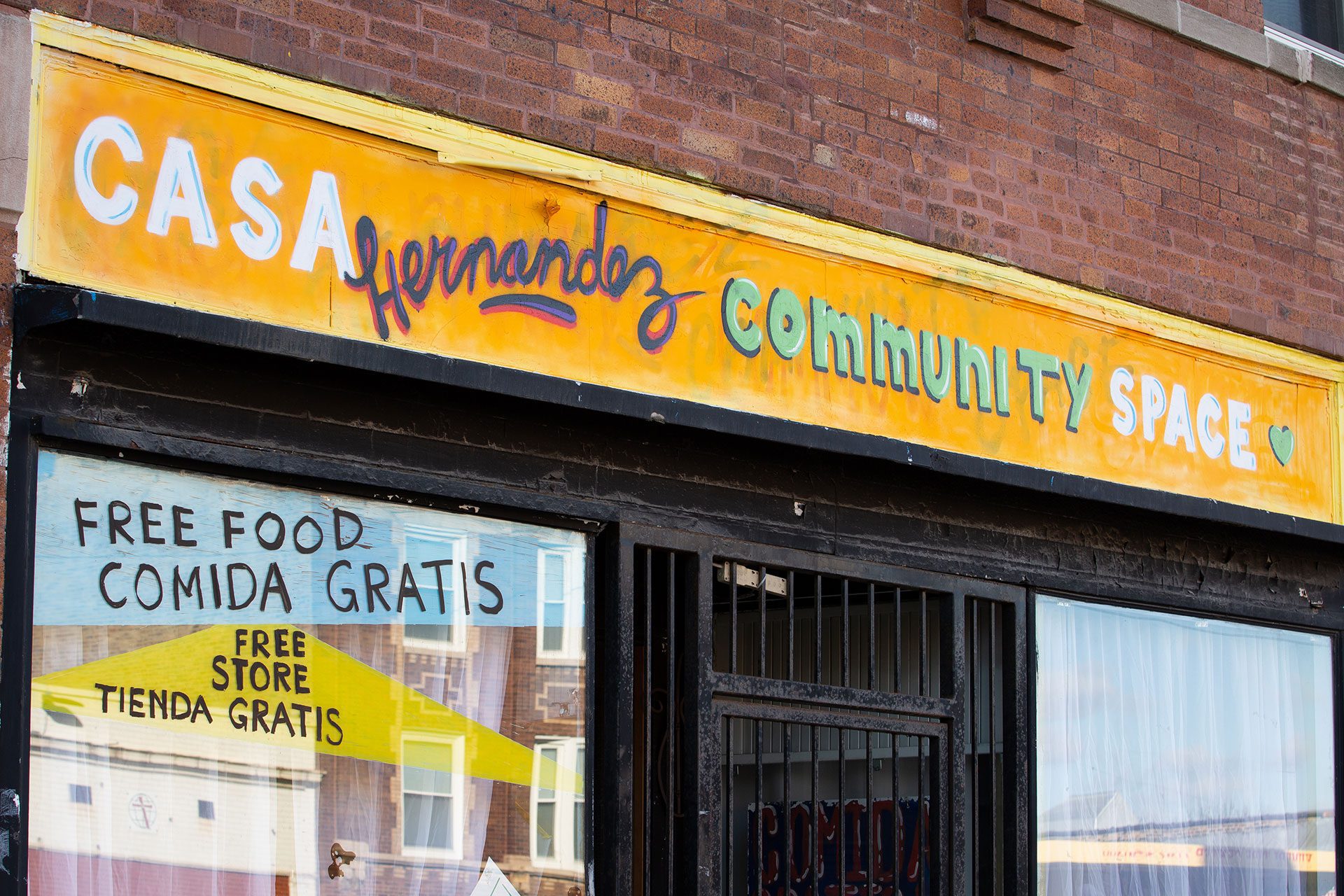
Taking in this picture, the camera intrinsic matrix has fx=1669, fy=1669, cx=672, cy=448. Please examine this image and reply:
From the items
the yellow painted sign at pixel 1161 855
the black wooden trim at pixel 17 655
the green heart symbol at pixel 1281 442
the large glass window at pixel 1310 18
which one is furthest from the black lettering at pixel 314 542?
the large glass window at pixel 1310 18

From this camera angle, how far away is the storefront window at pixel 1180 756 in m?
7.06

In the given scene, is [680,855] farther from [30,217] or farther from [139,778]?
[30,217]

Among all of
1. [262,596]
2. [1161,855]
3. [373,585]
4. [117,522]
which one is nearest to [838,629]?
[1161,855]

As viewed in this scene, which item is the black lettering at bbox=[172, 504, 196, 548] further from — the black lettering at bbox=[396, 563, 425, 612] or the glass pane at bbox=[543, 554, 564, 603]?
the glass pane at bbox=[543, 554, 564, 603]

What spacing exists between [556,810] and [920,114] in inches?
128

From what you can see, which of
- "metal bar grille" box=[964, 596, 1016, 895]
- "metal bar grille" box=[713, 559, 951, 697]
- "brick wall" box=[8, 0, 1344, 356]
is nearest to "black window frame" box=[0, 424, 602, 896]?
"metal bar grille" box=[713, 559, 951, 697]

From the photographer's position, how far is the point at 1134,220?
7555 mm

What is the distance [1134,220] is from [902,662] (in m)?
2.30

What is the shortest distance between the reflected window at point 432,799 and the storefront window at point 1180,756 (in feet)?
8.95

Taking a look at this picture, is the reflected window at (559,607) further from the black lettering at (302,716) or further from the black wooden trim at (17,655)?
the black wooden trim at (17,655)

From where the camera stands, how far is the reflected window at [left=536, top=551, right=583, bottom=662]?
18.5ft

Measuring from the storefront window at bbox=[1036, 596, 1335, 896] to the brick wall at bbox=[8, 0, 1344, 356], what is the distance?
1522mm

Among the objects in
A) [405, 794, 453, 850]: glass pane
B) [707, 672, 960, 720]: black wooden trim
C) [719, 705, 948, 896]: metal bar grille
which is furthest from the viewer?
[719, 705, 948, 896]: metal bar grille

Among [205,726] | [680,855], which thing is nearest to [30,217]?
[205,726]
